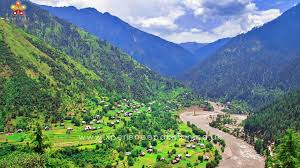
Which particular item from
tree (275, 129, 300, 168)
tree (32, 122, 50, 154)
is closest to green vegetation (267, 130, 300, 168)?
tree (275, 129, 300, 168)

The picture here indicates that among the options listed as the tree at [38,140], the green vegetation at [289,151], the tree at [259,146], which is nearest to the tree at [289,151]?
the green vegetation at [289,151]

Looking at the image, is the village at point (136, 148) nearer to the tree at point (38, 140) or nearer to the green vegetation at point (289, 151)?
the tree at point (38, 140)

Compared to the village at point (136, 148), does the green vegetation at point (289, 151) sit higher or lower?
higher

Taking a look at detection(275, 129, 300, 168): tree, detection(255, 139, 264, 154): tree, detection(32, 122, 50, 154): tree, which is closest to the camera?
detection(275, 129, 300, 168): tree

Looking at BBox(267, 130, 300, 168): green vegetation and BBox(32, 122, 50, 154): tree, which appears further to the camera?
BBox(32, 122, 50, 154): tree

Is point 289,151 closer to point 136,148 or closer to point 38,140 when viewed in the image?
point 38,140

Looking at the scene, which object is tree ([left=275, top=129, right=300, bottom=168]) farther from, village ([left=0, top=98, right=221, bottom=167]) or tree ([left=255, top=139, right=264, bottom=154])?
tree ([left=255, top=139, right=264, bottom=154])

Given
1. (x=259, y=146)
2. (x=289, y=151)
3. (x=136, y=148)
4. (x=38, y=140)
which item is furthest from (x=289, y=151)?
(x=259, y=146)

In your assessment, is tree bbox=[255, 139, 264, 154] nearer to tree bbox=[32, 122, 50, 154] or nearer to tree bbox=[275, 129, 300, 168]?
tree bbox=[275, 129, 300, 168]

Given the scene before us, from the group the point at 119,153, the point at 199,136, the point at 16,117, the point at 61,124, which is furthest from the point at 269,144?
the point at 16,117

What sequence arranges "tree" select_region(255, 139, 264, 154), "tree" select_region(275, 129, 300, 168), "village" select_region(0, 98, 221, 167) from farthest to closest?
"tree" select_region(255, 139, 264, 154)
"village" select_region(0, 98, 221, 167)
"tree" select_region(275, 129, 300, 168)

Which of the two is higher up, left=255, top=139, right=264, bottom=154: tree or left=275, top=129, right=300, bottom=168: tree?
left=275, top=129, right=300, bottom=168: tree

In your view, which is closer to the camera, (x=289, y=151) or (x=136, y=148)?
(x=289, y=151)
